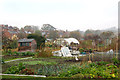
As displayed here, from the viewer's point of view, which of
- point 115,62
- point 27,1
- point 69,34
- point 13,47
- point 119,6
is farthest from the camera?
point 69,34

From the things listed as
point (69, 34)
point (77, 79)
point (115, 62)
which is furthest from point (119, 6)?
point (69, 34)

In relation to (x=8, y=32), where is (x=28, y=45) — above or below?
below

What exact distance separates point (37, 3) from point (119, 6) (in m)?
6.43

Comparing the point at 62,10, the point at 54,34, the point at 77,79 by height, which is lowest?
the point at 77,79

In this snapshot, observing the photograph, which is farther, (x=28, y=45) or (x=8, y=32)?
(x=8, y=32)

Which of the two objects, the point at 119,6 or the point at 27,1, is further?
the point at 27,1

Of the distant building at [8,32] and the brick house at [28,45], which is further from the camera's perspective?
the brick house at [28,45]

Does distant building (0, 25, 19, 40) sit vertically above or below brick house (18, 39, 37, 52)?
above

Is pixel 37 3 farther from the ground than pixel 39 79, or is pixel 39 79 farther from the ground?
pixel 37 3

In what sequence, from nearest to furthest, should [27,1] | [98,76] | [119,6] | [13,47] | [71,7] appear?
[98,76]
[119,6]
[27,1]
[71,7]
[13,47]

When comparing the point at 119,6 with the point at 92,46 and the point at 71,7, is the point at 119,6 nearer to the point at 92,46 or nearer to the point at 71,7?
the point at 71,7

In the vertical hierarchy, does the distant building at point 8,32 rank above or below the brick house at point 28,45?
above

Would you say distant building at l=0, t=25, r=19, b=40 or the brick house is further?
the brick house

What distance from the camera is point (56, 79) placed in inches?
153
